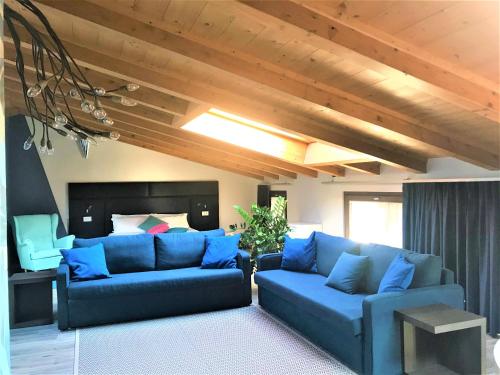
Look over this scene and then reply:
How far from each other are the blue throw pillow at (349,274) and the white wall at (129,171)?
15.9ft

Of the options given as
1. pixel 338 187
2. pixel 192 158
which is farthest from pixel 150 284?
pixel 192 158

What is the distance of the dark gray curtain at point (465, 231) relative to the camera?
3533mm

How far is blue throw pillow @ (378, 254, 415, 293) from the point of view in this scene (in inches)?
126

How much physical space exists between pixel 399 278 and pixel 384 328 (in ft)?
1.47

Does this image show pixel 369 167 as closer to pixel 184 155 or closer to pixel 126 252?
pixel 126 252

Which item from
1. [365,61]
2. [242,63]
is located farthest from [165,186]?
[365,61]

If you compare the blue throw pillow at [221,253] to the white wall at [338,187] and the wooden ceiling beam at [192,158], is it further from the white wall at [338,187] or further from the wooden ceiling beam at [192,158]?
the wooden ceiling beam at [192,158]

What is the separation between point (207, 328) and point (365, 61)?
123 inches

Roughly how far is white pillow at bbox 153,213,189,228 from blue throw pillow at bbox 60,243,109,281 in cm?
319

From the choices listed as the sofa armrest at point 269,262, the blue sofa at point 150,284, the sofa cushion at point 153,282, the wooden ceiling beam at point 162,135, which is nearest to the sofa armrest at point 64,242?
the wooden ceiling beam at point 162,135

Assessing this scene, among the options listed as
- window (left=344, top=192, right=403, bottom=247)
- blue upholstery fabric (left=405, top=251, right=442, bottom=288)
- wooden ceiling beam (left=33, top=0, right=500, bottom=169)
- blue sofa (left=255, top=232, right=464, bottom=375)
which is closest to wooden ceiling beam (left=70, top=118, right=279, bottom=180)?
window (left=344, top=192, right=403, bottom=247)

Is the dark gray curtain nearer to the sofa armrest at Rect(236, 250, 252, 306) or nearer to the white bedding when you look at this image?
the sofa armrest at Rect(236, 250, 252, 306)

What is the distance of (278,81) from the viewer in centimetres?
296

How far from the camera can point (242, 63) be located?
287 centimetres
